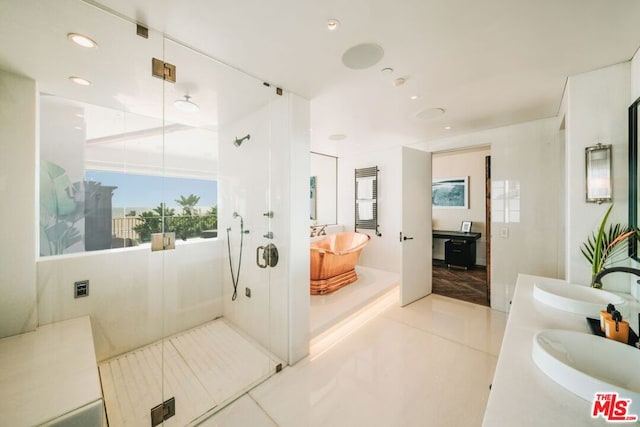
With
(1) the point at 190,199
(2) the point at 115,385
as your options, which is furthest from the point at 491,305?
(2) the point at 115,385

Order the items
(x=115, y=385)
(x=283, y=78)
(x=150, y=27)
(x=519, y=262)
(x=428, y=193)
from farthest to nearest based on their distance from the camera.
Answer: (x=428, y=193)
(x=519, y=262)
(x=283, y=78)
(x=115, y=385)
(x=150, y=27)

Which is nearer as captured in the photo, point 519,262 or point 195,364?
point 195,364

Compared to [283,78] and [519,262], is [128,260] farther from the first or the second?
[519,262]

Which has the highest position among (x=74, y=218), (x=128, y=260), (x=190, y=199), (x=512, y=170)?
(x=512, y=170)

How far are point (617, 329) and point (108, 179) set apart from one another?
3.43m

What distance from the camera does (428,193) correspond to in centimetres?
386

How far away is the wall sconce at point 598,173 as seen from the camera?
1.80 metres

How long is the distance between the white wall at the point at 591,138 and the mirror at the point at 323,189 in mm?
3715

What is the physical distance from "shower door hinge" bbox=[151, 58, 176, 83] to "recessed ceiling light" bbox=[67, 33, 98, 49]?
12.3 inches

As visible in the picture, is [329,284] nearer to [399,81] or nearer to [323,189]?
[323,189]

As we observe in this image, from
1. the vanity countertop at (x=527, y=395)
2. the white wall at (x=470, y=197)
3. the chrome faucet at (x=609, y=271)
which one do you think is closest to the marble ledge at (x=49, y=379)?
the vanity countertop at (x=527, y=395)

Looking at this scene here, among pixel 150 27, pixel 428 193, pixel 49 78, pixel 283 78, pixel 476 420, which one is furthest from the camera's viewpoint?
pixel 428 193

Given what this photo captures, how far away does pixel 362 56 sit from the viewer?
1.69 metres

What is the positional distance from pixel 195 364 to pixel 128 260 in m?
1.14
